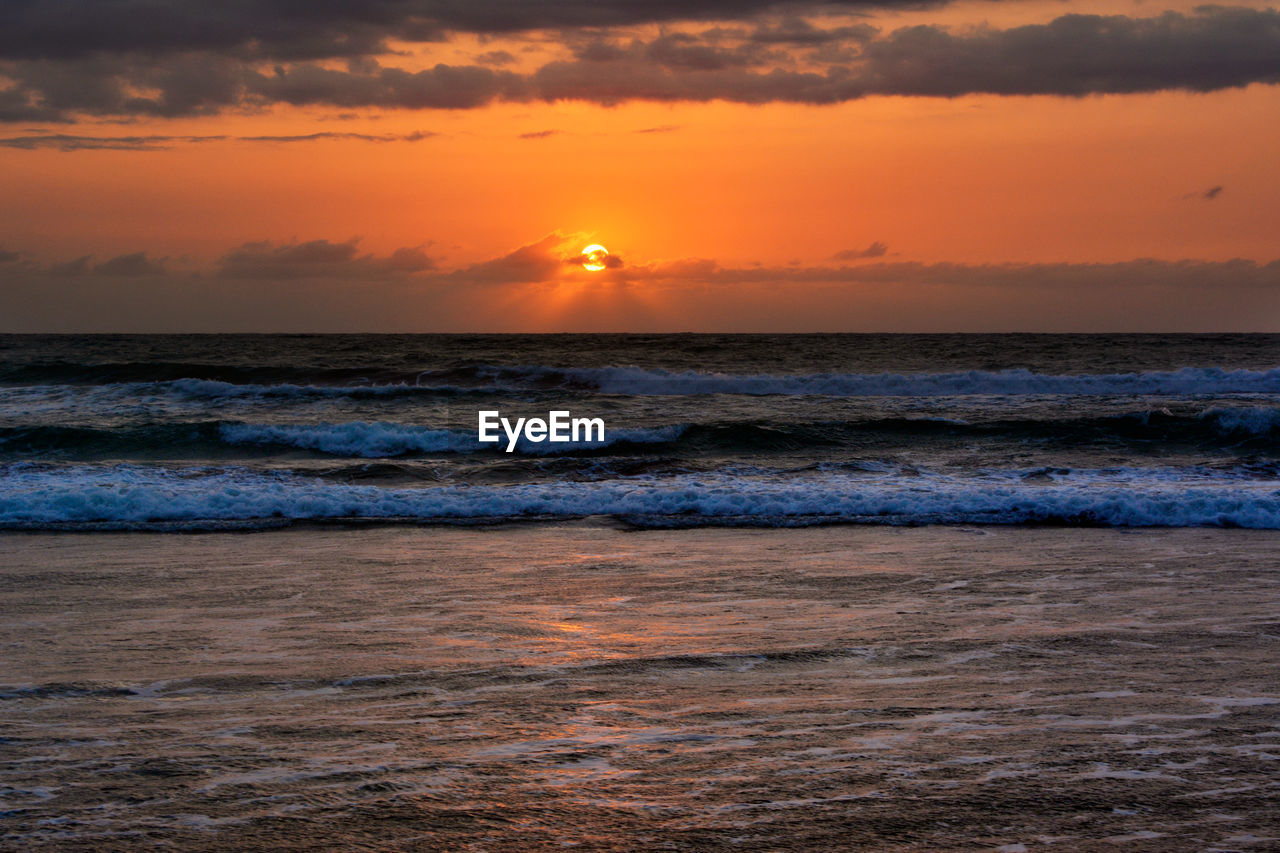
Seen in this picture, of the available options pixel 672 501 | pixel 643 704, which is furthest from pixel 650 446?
pixel 643 704

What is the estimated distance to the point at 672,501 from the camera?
43.1 ft

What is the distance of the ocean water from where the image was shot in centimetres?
1266

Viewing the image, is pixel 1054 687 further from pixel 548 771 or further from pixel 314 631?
pixel 314 631

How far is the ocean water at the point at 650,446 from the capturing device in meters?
12.7

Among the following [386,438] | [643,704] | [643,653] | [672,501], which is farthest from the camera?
[386,438]

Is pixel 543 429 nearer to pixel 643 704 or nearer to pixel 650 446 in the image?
pixel 650 446

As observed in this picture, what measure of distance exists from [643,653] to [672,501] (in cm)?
687

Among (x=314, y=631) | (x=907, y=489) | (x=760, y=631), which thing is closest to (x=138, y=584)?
(x=314, y=631)

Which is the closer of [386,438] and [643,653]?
[643,653]

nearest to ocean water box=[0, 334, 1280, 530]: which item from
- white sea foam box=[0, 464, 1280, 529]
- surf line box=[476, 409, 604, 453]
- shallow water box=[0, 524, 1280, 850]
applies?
white sea foam box=[0, 464, 1280, 529]

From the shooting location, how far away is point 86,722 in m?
4.95

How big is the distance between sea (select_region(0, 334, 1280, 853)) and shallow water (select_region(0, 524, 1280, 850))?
0.08 feet

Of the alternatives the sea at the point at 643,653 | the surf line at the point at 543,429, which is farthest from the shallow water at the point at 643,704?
the surf line at the point at 543,429

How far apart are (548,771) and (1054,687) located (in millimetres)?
3050
